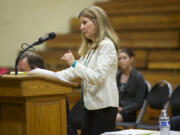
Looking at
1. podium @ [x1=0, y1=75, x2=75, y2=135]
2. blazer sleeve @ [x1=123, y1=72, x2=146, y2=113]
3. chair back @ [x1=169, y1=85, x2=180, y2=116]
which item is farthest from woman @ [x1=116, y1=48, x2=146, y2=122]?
podium @ [x1=0, y1=75, x2=75, y2=135]

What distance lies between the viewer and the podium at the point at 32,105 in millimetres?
2332

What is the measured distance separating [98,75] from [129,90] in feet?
5.84

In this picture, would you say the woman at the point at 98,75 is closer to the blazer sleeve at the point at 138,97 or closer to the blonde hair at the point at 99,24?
the blonde hair at the point at 99,24

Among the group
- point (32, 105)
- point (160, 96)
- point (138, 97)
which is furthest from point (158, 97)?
point (32, 105)

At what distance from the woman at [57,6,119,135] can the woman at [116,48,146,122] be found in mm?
1475

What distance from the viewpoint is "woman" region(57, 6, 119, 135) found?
2752 mm

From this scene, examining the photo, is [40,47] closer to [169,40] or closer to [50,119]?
[169,40]

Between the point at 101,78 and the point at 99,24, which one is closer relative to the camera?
the point at 101,78

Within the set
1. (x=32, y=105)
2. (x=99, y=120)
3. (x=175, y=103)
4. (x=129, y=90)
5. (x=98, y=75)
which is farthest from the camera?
(x=129, y=90)

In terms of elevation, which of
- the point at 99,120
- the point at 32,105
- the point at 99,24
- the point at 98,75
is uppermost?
the point at 99,24

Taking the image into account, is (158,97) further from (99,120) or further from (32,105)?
(32,105)

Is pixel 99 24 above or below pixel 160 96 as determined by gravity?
above

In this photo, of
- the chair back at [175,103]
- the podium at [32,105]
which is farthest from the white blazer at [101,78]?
the chair back at [175,103]

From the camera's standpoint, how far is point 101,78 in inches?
107
